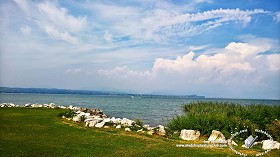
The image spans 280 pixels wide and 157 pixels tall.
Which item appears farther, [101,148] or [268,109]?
[268,109]

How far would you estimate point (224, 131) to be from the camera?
59.9ft

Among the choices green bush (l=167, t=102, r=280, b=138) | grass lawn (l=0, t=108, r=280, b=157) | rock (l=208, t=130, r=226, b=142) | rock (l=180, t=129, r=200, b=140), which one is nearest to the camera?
grass lawn (l=0, t=108, r=280, b=157)

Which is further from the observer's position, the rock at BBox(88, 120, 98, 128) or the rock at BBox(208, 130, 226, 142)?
the rock at BBox(88, 120, 98, 128)

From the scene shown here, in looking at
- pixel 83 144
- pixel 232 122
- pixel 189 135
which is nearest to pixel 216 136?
pixel 189 135

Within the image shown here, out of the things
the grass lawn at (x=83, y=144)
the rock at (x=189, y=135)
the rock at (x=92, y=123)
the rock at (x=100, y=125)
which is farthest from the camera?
the rock at (x=92, y=123)

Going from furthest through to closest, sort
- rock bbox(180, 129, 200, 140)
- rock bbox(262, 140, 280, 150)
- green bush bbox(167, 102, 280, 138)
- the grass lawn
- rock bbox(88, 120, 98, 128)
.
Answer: rock bbox(88, 120, 98, 128), green bush bbox(167, 102, 280, 138), rock bbox(180, 129, 200, 140), rock bbox(262, 140, 280, 150), the grass lawn

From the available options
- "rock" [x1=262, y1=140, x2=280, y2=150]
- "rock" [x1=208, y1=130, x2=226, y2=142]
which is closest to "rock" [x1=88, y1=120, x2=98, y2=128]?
"rock" [x1=208, y1=130, x2=226, y2=142]

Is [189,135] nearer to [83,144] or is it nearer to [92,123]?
[83,144]

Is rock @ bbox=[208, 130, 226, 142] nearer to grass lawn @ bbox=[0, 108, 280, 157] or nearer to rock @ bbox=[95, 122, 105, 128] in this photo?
grass lawn @ bbox=[0, 108, 280, 157]

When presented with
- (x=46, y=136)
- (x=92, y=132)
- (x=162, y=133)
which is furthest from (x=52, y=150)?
(x=162, y=133)

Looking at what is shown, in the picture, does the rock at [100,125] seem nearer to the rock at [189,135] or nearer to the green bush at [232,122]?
the green bush at [232,122]

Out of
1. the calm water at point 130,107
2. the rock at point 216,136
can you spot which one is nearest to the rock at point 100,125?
the rock at point 216,136

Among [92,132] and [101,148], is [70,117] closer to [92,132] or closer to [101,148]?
[92,132]

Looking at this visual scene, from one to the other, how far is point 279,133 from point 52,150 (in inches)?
505
